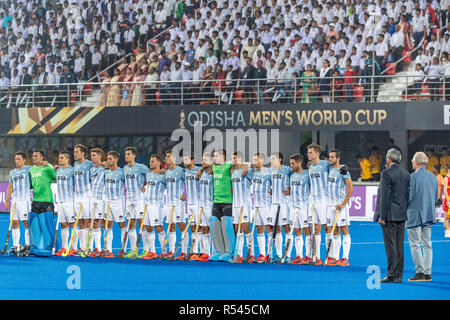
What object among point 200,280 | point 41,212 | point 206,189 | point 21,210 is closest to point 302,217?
point 206,189

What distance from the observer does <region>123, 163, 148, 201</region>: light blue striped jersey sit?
17.2 m

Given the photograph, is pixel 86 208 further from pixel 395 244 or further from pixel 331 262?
pixel 395 244

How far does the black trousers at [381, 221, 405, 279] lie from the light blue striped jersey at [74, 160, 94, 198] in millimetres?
6509

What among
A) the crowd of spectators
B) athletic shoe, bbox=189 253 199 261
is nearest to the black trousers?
athletic shoe, bbox=189 253 199 261

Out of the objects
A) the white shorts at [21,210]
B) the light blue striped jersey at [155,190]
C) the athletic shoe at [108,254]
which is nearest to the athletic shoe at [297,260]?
the light blue striped jersey at [155,190]

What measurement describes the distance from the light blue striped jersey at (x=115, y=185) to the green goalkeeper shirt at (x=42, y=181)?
1120 millimetres

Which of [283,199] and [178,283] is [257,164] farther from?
[178,283]

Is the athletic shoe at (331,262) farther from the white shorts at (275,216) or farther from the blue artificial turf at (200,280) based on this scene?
the white shorts at (275,216)

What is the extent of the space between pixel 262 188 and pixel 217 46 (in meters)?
15.1

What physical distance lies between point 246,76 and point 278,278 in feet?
51.7

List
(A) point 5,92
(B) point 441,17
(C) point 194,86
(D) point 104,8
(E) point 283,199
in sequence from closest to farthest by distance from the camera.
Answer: (E) point 283,199, (B) point 441,17, (C) point 194,86, (A) point 5,92, (D) point 104,8

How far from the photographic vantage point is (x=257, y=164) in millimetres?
16391

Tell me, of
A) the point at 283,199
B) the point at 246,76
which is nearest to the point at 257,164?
the point at 283,199

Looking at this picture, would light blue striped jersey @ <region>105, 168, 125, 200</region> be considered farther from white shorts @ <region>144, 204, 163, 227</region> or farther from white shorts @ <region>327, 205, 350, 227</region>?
white shorts @ <region>327, 205, 350, 227</region>
